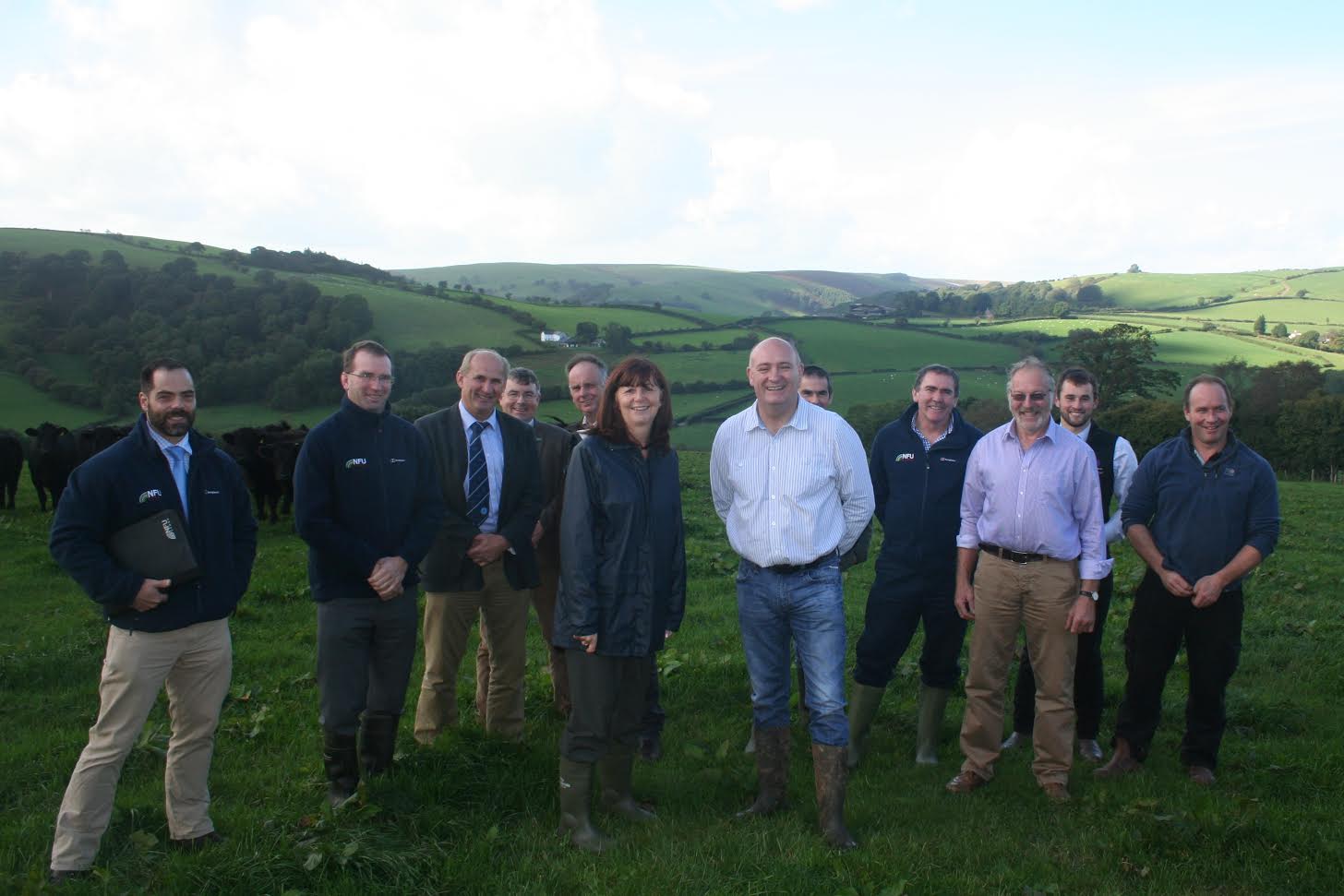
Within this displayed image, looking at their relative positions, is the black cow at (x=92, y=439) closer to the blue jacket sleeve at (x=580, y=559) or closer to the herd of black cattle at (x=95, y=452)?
the herd of black cattle at (x=95, y=452)

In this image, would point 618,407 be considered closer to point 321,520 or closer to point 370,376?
point 370,376

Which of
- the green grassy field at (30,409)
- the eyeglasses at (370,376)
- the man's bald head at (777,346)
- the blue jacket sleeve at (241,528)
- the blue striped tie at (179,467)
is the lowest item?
the green grassy field at (30,409)

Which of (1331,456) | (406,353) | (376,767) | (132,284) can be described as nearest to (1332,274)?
(1331,456)

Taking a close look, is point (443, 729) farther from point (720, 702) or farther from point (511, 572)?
point (720, 702)

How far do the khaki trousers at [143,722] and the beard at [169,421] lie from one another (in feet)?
3.26

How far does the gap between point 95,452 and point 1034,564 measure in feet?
58.3

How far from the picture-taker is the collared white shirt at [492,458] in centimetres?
600

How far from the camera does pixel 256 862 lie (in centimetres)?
420

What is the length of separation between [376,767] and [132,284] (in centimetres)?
7222

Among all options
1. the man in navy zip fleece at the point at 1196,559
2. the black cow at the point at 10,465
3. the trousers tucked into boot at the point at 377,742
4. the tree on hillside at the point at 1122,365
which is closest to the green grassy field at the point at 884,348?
the tree on hillside at the point at 1122,365

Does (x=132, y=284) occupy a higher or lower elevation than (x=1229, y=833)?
higher

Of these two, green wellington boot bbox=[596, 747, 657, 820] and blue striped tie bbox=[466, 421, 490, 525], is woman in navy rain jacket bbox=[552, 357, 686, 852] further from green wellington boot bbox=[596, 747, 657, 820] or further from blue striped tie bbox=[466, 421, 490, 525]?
blue striped tie bbox=[466, 421, 490, 525]

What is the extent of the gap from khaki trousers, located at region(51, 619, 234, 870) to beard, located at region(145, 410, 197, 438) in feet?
3.26

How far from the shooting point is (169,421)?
459 cm
